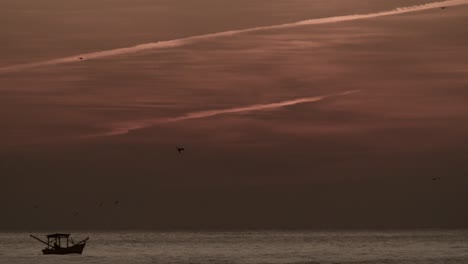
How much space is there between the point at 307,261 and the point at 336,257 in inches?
620

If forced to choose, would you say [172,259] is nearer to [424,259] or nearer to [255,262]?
[255,262]

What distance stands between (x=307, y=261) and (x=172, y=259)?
67.7 ft

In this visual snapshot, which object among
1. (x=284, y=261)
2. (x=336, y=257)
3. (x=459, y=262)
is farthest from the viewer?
(x=336, y=257)

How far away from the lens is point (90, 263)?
15700cm

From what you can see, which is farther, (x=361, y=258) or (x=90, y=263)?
(x=361, y=258)

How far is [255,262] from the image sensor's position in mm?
159250

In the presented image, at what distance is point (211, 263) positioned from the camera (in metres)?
156

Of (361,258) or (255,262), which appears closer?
(255,262)

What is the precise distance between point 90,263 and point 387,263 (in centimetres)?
3796

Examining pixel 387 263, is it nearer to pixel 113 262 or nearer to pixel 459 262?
pixel 459 262

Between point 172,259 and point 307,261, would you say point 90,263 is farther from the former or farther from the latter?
point 307,261

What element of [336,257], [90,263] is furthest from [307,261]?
[90,263]

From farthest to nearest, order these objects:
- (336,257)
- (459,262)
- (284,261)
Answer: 1. (336,257)
2. (284,261)
3. (459,262)

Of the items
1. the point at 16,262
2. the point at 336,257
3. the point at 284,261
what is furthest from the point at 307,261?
the point at 16,262
